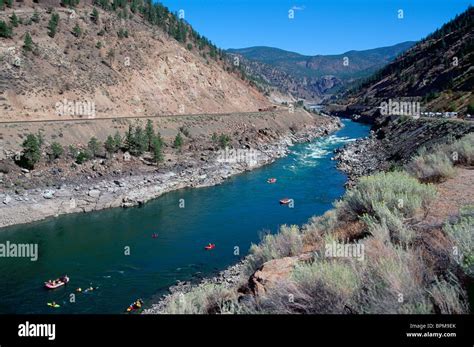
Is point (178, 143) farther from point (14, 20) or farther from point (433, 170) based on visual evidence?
point (433, 170)

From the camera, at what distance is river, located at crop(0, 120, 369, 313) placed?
20.3 m

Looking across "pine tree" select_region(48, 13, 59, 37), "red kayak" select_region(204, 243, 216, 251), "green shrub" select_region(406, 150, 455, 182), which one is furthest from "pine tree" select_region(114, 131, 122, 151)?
"green shrub" select_region(406, 150, 455, 182)

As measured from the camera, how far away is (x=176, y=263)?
77.8ft

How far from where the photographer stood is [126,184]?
127ft

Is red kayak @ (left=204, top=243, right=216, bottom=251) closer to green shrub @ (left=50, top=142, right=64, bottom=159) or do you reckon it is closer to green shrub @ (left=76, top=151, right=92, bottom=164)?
green shrub @ (left=76, top=151, right=92, bottom=164)

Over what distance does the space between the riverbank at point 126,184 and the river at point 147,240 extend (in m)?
1.26

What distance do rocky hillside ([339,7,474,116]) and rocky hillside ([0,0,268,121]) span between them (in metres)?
40.4

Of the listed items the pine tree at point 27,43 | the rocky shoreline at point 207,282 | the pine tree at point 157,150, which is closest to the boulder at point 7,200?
the pine tree at point 157,150

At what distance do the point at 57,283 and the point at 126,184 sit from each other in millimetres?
18513

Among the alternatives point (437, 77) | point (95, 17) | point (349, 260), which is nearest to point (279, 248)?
point (349, 260)

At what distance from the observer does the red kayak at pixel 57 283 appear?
20688 millimetres

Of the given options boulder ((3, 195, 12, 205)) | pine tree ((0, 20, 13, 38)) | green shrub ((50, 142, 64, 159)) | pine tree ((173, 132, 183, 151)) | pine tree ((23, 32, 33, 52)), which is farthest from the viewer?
pine tree ((23, 32, 33, 52))

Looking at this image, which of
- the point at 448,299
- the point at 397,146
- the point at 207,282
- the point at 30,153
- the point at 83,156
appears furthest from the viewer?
the point at 397,146
